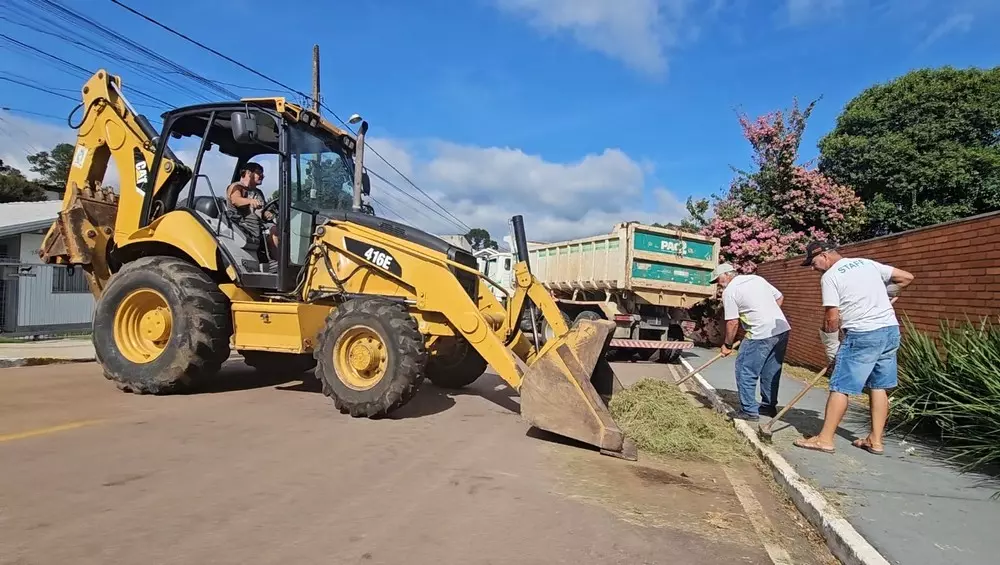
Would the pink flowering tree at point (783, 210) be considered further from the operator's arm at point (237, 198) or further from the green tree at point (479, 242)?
the operator's arm at point (237, 198)

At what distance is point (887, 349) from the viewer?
18.1 ft

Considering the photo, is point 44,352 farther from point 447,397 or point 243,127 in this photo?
point 447,397

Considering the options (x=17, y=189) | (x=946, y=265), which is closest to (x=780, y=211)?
(x=946, y=265)

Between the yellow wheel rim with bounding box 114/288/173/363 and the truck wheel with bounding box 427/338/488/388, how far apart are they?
304 cm

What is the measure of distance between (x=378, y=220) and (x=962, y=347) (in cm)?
580

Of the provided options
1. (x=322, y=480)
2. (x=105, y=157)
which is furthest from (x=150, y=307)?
(x=322, y=480)

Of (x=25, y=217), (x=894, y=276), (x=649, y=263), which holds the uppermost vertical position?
(x=25, y=217)

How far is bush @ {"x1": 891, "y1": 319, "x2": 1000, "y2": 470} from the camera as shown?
200 inches

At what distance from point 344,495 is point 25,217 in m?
19.0

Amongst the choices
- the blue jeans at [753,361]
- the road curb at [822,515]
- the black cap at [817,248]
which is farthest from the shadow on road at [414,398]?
the black cap at [817,248]

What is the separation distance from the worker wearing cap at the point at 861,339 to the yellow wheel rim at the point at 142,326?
6715 mm

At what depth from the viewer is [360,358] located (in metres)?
6.20

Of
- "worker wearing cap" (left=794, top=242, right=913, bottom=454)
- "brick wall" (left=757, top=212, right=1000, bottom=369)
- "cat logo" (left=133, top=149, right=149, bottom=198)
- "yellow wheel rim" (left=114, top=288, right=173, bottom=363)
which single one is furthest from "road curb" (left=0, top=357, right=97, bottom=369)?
"brick wall" (left=757, top=212, right=1000, bottom=369)

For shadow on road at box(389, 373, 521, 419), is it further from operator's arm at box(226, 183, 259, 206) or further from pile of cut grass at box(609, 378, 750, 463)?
operator's arm at box(226, 183, 259, 206)
